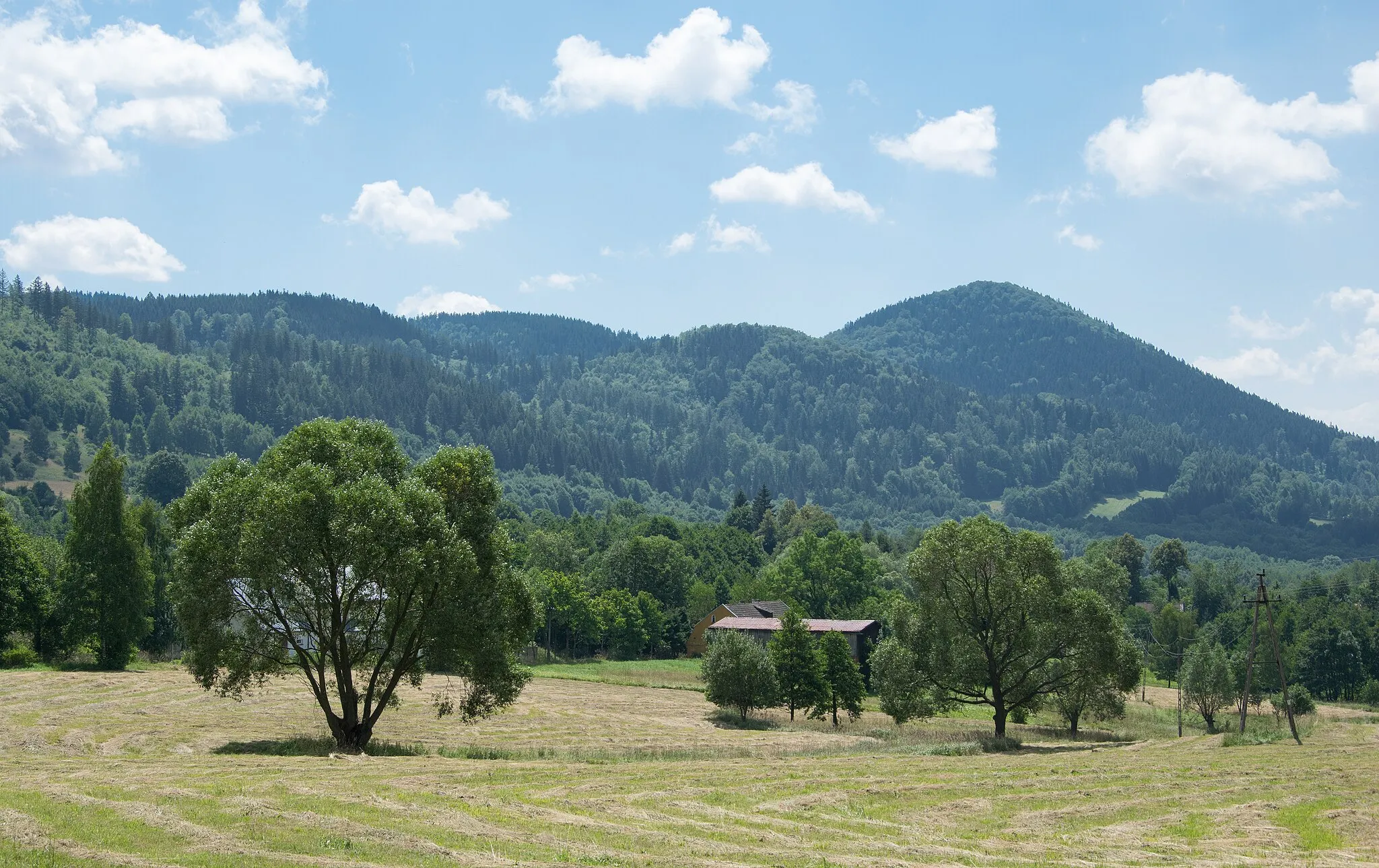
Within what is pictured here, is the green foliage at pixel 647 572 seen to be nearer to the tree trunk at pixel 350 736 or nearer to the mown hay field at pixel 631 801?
the mown hay field at pixel 631 801

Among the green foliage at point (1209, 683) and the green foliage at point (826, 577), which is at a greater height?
the green foliage at point (826, 577)

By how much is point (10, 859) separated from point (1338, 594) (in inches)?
7385

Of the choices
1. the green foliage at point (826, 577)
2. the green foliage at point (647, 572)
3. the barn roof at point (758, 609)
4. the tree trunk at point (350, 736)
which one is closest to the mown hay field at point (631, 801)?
the tree trunk at point (350, 736)

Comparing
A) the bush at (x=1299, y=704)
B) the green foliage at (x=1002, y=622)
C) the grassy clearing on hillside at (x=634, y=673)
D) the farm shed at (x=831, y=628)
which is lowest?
the grassy clearing on hillside at (x=634, y=673)

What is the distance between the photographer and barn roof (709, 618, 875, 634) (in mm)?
96250

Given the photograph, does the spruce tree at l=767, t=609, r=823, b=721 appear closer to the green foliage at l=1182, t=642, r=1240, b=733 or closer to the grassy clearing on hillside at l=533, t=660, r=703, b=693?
the grassy clearing on hillside at l=533, t=660, r=703, b=693

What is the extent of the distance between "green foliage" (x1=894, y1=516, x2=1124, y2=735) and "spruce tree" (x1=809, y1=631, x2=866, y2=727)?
1333 cm

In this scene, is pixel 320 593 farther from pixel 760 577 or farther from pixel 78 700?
pixel 760 577

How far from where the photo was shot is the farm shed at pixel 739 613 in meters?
120

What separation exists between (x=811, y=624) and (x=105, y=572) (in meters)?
59.7

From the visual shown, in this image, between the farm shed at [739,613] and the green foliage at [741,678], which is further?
the farm shed at [739,613]

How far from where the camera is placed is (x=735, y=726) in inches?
2655

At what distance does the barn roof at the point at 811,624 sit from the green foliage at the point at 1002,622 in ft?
88.6

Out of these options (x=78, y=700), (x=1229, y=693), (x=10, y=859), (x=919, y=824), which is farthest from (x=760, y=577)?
(x=10, y=859)
